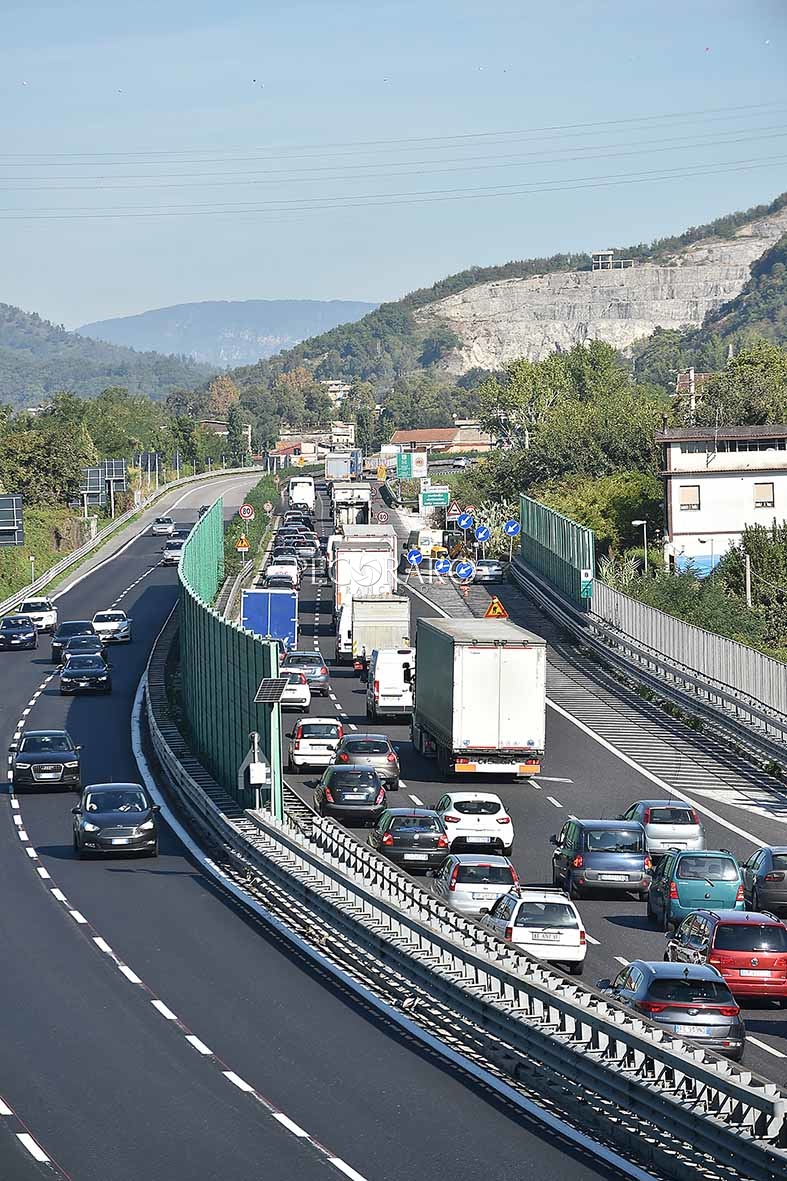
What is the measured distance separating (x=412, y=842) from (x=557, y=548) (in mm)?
50915

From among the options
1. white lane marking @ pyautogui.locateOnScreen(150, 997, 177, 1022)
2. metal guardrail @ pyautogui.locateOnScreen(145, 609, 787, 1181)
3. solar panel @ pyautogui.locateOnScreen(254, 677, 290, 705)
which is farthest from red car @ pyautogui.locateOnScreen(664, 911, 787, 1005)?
solar panel @ pyautogui.locateOnScreen(254, 677, 290, 705)

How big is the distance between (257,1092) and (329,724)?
27005 mm

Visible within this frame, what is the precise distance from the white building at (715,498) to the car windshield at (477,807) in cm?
5530

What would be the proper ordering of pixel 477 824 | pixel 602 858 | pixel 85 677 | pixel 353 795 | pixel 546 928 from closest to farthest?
pixel 546 928
pixel 602 858
pixel 477 824
pixel 353 795
pixel 85 677

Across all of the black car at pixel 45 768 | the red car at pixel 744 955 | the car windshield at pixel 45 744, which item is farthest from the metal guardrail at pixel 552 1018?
the car windshield at pixel 45 744

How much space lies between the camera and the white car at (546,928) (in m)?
24.5

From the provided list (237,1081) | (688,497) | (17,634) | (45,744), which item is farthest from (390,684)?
(688,497)

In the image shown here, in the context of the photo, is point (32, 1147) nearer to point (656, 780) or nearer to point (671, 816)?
point (671, 816)

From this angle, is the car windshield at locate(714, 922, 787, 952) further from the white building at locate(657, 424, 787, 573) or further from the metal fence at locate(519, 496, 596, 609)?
the white building at locate(657, 424, 787, 573)

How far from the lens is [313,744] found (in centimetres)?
4444

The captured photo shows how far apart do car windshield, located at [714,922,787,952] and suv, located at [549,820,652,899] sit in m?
6.76

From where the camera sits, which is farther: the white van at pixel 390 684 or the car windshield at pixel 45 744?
the white van at pixel 390 684

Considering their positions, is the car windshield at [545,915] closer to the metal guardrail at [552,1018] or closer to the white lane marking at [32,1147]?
the metal guardrail at [552,1018]

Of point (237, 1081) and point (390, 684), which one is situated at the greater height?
point (237, 1081)
